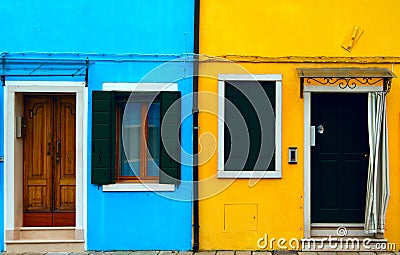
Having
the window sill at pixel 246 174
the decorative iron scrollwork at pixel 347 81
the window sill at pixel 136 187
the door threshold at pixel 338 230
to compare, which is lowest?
the door threshold at pixel 338 230

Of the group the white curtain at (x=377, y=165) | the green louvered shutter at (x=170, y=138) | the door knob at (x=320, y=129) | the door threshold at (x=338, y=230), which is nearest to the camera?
the white curtain at (x=377, y=165)

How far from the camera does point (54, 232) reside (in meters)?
7.88

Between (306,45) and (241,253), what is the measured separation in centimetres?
314

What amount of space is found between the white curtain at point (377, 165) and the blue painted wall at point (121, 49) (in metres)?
2.58

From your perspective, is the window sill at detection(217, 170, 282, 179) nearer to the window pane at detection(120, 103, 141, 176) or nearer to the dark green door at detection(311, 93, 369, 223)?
the dark green door at detection(311, 93, 369, 223)

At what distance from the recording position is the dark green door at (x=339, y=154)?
315 inches

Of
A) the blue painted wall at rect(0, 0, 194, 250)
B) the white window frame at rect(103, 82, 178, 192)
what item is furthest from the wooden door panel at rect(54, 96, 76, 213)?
the white window frame at rect(103, 82, 178, 192)

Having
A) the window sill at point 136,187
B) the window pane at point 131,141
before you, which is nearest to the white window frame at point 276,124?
the window sill at point 136,187

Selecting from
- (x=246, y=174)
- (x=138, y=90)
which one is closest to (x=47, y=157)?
(x=138, y=90)

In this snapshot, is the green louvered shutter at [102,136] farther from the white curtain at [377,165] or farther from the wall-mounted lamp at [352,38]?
the white curtain at [377,165]

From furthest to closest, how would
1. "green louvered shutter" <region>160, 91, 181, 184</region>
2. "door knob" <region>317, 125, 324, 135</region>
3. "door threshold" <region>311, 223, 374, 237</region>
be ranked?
"door knob" <region>317, 125, 324, 135</region>
"door threshold" <region>311, 223, 374, 237</region>
"green louvered shutter" <region>160, 91, 181, 184</region>

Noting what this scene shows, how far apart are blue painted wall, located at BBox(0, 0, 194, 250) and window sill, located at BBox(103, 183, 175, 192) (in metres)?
0.07

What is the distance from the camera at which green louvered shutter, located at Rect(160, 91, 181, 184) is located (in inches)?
302

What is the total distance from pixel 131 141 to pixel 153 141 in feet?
1.08
